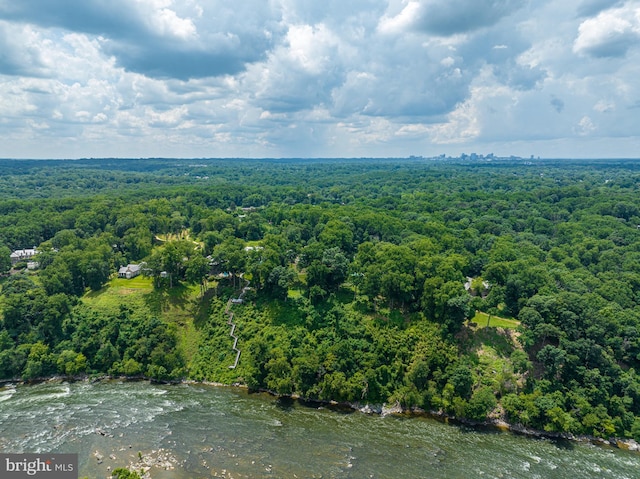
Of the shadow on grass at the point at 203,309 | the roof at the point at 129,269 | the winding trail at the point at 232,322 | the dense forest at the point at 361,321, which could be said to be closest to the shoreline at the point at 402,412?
the dense forest at the point at 361,321

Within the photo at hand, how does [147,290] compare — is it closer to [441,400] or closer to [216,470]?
[216,470]

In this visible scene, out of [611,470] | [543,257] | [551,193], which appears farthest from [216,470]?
[551,193]

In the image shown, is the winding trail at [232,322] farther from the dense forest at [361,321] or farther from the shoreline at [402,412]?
the shoreline at [402,412]

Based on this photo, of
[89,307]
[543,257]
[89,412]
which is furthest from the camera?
[543,257]

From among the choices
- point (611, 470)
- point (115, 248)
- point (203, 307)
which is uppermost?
point (115, 248)

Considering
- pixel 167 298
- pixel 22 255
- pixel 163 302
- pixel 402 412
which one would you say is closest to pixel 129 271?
pixel 167 298

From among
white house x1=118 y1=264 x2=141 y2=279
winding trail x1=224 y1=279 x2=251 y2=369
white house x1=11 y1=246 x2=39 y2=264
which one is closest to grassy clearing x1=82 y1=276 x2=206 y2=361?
white house x1=118 y1=264 x2=141 y2=279

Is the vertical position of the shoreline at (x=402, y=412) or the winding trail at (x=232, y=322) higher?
the winding trail at (x=232, y=322)
